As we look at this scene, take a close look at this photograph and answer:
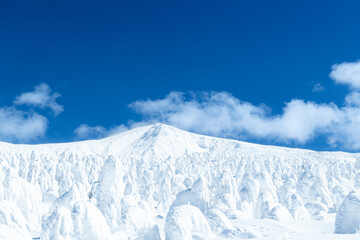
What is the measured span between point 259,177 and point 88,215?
1418 inches

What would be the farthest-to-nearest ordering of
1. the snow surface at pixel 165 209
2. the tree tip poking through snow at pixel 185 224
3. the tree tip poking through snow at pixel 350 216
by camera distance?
the tree tip poking through snow at pixel 350 216 < the snow surface at pixel 165 209 < the tree tip poking through snow at pixel 185 224

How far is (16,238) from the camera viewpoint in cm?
1397

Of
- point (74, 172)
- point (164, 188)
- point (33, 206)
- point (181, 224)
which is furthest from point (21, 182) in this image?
point (74, 172)

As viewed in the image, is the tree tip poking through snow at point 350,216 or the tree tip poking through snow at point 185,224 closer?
the tree tip poking through snow at point 185,224

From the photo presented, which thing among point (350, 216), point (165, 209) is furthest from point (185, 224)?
point (165, 209)

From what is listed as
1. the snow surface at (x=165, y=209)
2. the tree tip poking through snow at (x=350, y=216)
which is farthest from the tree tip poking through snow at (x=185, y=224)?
the tree tip poking through snow at (x=350, y=216)

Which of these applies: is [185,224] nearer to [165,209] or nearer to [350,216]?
[350,216]

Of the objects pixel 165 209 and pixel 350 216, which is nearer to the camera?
pixel 350 216

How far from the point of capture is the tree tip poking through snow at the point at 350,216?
19.5 metres

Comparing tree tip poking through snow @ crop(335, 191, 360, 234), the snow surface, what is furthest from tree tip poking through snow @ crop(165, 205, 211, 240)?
tree tip poking through snow @ crop(335, 191, 360, 234)

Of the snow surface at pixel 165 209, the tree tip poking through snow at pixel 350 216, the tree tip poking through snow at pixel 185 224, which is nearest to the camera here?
the tree tip poking through snow at pixel 185 224

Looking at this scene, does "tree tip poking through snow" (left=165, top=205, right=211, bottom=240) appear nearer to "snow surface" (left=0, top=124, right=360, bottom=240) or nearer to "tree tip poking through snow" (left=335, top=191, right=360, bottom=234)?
"snow surface" (left=0, top=124, right=360, bottom=240)

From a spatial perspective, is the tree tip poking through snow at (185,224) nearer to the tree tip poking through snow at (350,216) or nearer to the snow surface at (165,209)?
the snow surface at (165,209)

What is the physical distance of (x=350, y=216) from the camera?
19.7 m
